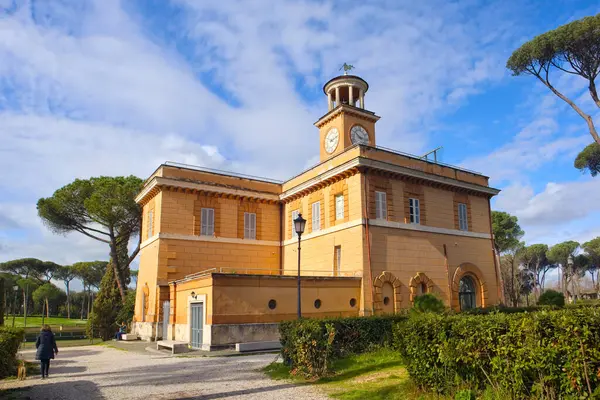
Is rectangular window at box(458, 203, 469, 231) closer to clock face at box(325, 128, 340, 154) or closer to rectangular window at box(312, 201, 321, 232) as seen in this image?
rectangular window at box(312, 201, 321, 232)

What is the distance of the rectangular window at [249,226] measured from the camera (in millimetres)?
25953

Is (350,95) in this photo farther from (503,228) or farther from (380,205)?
(503,228)

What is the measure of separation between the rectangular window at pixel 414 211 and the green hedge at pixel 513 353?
14611 millimetres

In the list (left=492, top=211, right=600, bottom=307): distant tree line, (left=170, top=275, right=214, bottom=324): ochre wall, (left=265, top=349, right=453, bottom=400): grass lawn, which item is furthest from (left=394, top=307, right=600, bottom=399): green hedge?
(left=492, top=211, right=600, bottom=307): distant tree line

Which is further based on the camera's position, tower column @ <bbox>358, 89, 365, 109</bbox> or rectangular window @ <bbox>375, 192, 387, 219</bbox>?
tower column @ <bbox>358, 89, 365, 109</bbox>

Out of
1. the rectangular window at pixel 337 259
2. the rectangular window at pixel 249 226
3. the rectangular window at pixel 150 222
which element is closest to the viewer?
the rectangular window at pixel 337 259

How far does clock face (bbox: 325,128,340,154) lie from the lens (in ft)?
86.7

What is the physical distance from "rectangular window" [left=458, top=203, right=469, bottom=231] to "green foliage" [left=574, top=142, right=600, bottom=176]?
9.09 metres

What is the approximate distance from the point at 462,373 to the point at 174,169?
20338 millimetres

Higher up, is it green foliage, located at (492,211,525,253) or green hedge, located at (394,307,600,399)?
green foliage, located at (492,211,525,253)

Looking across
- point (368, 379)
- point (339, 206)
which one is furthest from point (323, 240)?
point (368, 379)

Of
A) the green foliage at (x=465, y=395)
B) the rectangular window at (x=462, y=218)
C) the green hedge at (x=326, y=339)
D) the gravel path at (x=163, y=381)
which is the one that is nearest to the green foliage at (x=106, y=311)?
the gravel path at (x=163, y=381)

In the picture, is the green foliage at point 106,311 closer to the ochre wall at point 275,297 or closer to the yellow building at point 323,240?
the yellow building at point 323,240

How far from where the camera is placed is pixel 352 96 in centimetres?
2739
